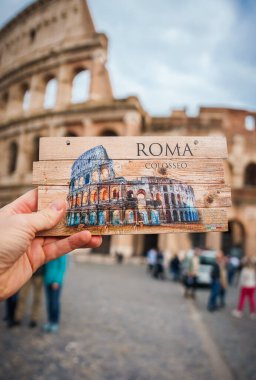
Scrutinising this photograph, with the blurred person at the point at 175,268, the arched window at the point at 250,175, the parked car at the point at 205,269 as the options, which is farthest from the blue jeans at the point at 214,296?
the arched window at the point at 250,175

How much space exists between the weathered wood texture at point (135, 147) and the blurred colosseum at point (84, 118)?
53.9ft

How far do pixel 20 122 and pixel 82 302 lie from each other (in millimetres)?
18752

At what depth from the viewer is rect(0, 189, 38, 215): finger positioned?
74.9 inches

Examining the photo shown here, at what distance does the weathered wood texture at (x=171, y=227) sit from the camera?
1643mm

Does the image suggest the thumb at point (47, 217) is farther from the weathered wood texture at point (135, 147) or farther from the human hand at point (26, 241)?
the weathered wood texture at point (135, 147)

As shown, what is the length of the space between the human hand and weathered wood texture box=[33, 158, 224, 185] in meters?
0.17

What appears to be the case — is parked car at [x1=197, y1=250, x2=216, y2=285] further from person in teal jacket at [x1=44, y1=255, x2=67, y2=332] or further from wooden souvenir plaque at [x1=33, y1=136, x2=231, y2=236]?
wooden souvenir plaque at [x1=33, y1=136, x2=231, y2=236]

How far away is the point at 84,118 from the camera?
65.4ft

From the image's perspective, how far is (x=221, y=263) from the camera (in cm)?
848

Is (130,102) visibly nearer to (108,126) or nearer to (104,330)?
(108,126)

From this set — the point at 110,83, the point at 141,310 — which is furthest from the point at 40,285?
the point at 110,83

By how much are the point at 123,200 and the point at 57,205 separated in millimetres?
389

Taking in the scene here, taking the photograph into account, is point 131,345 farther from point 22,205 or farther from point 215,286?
point 215,286

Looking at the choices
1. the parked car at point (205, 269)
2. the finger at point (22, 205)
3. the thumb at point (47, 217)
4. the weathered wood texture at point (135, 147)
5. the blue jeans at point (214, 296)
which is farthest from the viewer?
the parked car at point (205, 269)
